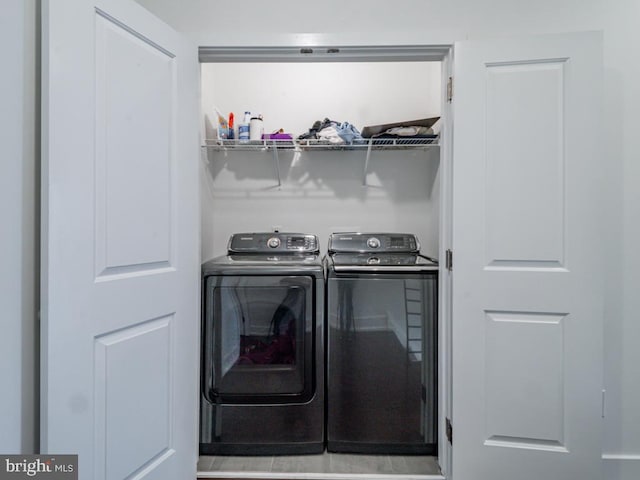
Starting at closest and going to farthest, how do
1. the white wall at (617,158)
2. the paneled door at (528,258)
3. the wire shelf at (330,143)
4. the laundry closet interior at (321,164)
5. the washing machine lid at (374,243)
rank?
the paneled door at (528,258) → the white wall at (617,158) → the wire shelf at (330,143) → the washing machine lid at (374,243) → the laundry closet interior at (321,164)

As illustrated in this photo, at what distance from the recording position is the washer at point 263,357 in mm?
1592

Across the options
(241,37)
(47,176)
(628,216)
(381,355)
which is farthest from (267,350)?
(628,216)

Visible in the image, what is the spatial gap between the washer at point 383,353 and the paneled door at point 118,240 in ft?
2.39

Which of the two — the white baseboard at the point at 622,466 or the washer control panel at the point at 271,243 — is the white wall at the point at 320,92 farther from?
the white baseboard at the point at 622,466

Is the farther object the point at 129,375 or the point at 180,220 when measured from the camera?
the point at 180,220

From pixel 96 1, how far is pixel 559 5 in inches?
82.3

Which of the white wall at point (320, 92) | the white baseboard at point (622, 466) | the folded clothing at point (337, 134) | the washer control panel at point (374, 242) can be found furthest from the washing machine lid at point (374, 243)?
the white baseboard at point (622, 466)

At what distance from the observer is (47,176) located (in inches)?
36.7

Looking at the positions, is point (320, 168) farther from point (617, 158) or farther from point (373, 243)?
point (617, 158)

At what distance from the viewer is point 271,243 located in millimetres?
2109

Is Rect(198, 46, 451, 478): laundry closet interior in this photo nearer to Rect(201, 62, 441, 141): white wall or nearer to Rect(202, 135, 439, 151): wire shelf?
Rect(201, 62, 441, 141): white wall

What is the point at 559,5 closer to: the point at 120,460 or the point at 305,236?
the point at 305,236

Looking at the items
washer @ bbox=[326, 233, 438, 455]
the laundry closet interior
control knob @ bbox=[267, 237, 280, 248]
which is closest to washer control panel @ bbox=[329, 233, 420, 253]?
the laundry closet interior

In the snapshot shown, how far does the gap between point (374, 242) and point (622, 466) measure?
5.59 feet
